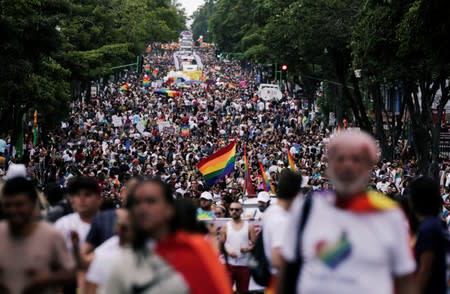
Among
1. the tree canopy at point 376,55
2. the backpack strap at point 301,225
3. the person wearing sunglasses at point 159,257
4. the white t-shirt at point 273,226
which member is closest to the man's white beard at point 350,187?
the backpack strap at point 301,225

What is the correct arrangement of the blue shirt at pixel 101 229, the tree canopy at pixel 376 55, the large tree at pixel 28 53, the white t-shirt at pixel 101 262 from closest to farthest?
1. the white t-shirt at pixel 101 262
2. the blue shirt at pixel 101 229
3. the tree canopy at pixel 376 55
4. the large tree at pixel 28 53

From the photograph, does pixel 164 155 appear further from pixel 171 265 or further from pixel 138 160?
pixel 171 265

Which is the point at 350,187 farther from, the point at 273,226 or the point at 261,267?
the point at 261,267

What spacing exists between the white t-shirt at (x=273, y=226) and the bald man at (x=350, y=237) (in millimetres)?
3483

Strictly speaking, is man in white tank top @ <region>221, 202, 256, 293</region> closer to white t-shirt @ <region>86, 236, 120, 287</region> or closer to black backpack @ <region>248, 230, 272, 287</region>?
black backpack @ <region>248, 230, 272, 287</region>

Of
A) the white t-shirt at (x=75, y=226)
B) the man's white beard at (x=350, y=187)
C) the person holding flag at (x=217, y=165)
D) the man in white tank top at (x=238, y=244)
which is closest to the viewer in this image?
the man's white beard at (x=350, y=187)

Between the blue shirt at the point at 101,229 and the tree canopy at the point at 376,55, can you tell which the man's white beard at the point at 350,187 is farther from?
the tree canopy at the point at 376,55

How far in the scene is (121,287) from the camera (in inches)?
204

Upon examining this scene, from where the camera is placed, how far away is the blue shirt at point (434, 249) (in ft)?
21.9

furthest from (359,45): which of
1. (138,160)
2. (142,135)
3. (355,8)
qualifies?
(142,135)

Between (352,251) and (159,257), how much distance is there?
33.1 inches

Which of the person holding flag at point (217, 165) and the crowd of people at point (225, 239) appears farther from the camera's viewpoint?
the person holding flag at point (217, 165)

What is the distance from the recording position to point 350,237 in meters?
5.28

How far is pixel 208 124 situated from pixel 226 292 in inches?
2089
